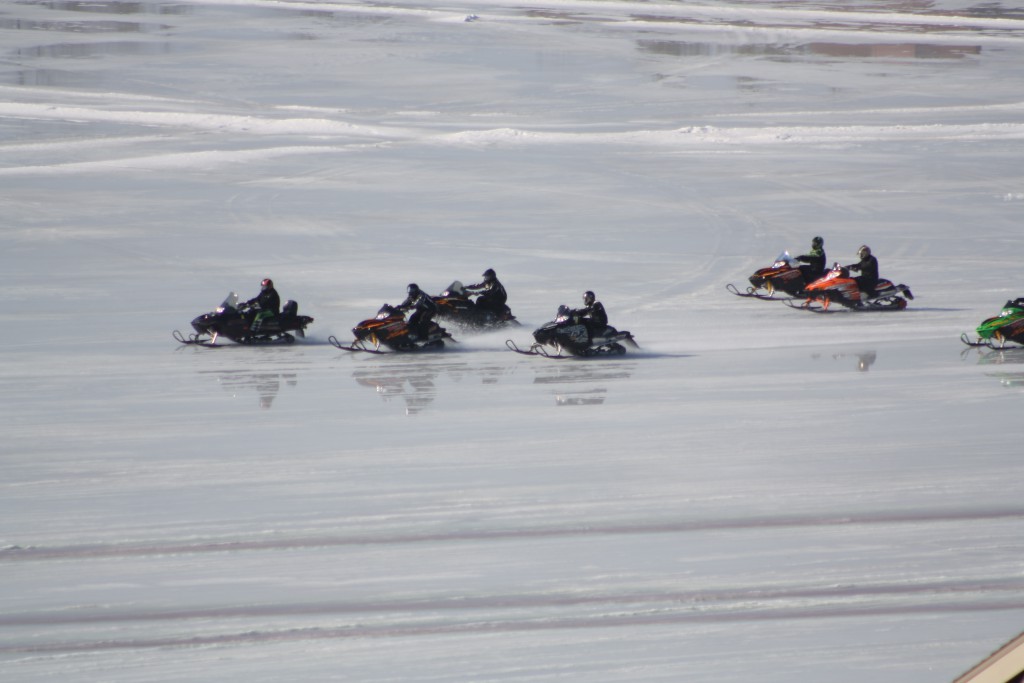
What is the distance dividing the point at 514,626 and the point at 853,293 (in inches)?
375

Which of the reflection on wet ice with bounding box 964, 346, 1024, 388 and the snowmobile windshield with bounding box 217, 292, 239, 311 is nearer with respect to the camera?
the reflection on wet ice with bounding box 964, 346, 1024, 388

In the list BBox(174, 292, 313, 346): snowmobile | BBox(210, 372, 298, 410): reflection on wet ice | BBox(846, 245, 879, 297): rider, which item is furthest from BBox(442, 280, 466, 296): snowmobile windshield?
BBox(846, 245, 879, 297): rider

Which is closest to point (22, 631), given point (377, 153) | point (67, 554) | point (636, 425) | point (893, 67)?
point (67, 554)

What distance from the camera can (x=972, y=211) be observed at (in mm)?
20547

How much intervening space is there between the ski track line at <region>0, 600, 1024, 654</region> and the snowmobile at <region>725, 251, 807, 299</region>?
29.8 ft

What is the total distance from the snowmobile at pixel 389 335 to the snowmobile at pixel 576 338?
3.31 feet

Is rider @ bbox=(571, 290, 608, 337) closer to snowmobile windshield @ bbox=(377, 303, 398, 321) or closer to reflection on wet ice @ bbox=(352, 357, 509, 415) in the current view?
reflection on wet ice @ bbox=(352, 357, 509, 415)

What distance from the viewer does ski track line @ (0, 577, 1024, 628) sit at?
6.33 meters

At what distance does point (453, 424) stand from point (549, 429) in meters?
0.75

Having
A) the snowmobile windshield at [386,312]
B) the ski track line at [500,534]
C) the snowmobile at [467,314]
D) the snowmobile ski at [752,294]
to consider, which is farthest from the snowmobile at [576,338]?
the ski track line at [500,534]

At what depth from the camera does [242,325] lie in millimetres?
12891

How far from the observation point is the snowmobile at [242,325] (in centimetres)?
1286

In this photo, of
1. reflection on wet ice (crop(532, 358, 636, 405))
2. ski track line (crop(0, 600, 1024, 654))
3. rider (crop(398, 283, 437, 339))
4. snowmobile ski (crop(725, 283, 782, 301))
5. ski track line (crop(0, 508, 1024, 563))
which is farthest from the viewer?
snowmobile ski (crop(725, 283, 782, 301))

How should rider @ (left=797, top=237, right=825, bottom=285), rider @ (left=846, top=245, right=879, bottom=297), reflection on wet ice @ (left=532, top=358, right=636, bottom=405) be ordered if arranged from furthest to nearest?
rider @ (left=797, top=237, right=825, bottom=285) < rider @ (left=846, top=245, right=879, bottom=297) < reflection on wet ice @ (left=532, top=358, right=636, bottom=405)
